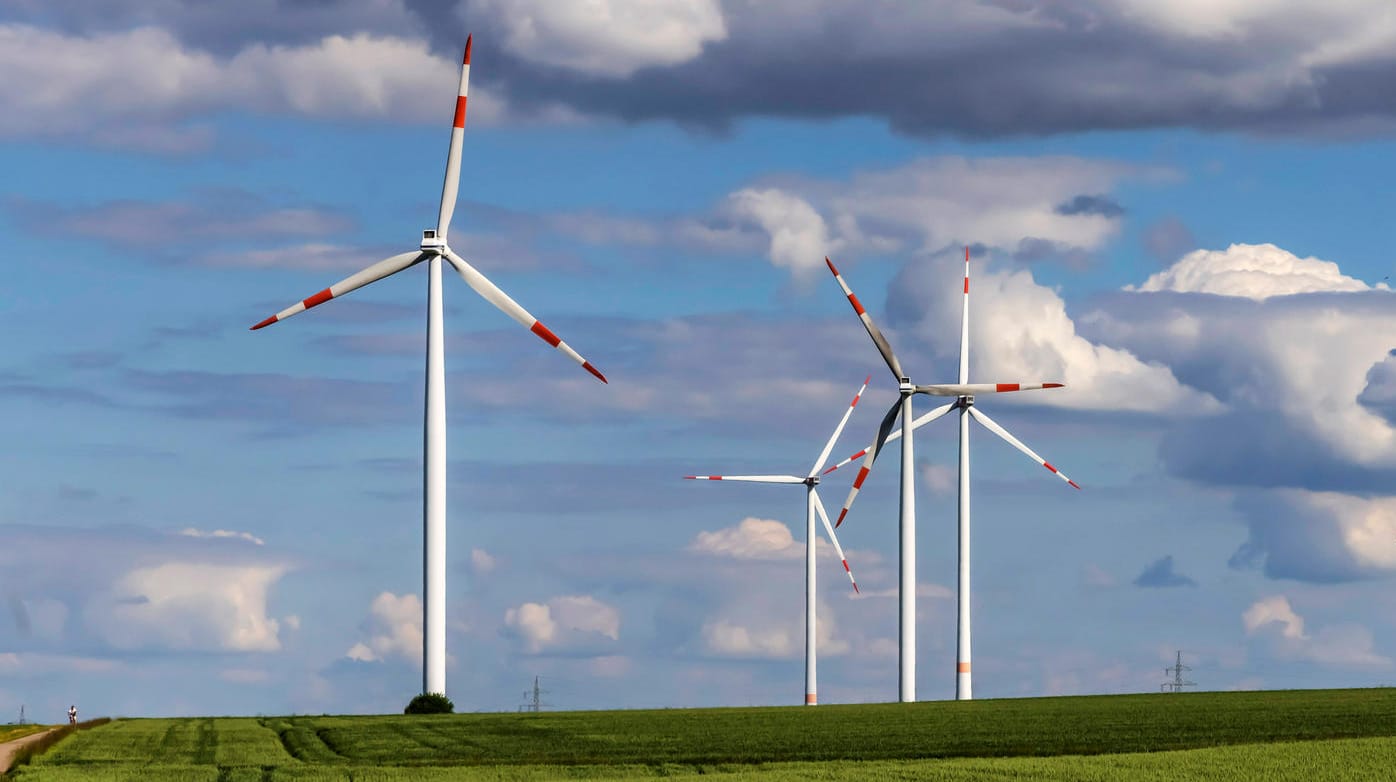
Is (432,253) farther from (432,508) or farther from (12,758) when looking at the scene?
(12,758)

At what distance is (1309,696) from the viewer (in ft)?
326

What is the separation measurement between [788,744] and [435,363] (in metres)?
29.7

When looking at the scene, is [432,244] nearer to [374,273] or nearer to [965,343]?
[374,273]

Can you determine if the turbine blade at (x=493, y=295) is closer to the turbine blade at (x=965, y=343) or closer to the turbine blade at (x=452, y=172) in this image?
the turbine blade at (x=452, y=172)

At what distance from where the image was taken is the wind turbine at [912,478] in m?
116

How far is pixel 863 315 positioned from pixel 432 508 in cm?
3782

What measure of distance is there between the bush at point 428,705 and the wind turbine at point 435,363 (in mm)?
321

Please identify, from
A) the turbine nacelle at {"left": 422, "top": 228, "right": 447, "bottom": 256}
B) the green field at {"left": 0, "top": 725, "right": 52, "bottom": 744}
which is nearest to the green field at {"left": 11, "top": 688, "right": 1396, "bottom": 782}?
the green field at {"left": 0, "top": 725, "right": 52, "bottom": 744}

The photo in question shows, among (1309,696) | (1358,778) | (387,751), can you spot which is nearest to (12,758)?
(387,751)

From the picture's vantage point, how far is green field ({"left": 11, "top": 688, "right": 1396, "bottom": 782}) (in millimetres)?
56375

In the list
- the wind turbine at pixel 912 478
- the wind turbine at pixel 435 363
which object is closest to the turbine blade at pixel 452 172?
the wind turbine at pixel 435 363

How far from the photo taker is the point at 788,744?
229 ft

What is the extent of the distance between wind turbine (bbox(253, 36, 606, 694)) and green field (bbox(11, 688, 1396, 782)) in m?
4.13

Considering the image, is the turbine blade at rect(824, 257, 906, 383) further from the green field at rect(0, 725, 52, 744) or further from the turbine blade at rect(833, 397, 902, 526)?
the green field at rect(0, 725, 52, 744)
